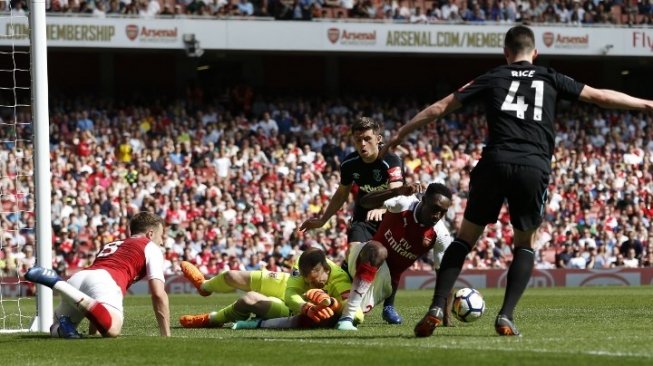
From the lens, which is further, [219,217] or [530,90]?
[219,217]

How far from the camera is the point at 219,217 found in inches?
1148

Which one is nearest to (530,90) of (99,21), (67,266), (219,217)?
(67,266)

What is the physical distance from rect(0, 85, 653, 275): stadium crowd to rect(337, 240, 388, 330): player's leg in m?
15.3

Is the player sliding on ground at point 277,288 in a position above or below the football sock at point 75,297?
below

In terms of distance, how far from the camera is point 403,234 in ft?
37.0

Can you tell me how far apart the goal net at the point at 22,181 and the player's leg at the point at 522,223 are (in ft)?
16.0

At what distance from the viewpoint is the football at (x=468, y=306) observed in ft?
34.3

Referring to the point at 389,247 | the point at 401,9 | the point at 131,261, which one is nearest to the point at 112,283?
the point at 131,261

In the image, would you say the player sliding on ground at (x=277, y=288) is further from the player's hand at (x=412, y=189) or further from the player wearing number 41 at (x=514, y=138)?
the player wearing number 41 at (x=514, y=138)

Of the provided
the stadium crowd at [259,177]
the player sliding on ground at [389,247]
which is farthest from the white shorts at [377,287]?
the stadium crowd at [259,177]

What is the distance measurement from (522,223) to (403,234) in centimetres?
209

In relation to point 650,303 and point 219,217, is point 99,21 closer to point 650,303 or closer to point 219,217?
point 219,217

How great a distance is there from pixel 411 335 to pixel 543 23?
28.4 m

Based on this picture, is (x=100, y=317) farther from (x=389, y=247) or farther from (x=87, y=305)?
(x=389, y=247)
